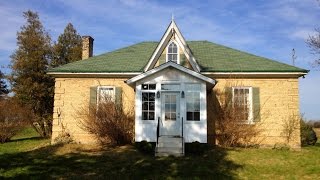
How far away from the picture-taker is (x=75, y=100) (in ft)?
65.5

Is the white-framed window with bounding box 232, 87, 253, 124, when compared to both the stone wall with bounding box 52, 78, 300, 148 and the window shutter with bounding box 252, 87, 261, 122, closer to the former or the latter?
the window shutter with bounding box 252, 87, 261, 122

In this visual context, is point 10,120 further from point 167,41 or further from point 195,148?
point 195,148

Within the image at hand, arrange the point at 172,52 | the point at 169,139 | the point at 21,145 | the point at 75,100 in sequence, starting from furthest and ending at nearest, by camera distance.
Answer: the point at 21,145 → the point at 75,100 → the point at 172,52 → the point at 169,139

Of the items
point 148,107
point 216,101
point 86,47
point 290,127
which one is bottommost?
point 290,127

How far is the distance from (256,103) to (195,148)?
5.36m

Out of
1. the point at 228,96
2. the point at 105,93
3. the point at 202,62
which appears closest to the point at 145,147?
the point at 105,93

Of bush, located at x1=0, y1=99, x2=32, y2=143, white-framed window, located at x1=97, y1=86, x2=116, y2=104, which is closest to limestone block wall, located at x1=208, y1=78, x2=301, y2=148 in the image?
white-framed window, located at x1=97, y1=86, x2=116, y2=104

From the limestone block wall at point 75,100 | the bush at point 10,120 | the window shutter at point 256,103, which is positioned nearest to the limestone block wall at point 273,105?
the window shutter at point 256,103

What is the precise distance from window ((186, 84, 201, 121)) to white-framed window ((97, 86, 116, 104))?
453 cm

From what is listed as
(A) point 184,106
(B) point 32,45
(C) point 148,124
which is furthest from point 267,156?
(B) point 32,45

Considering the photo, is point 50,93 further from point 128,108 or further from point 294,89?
point 294,89

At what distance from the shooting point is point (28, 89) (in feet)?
98.0

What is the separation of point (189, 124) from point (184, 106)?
3.07 ft

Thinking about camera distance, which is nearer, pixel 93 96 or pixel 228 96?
pixel 228 96
